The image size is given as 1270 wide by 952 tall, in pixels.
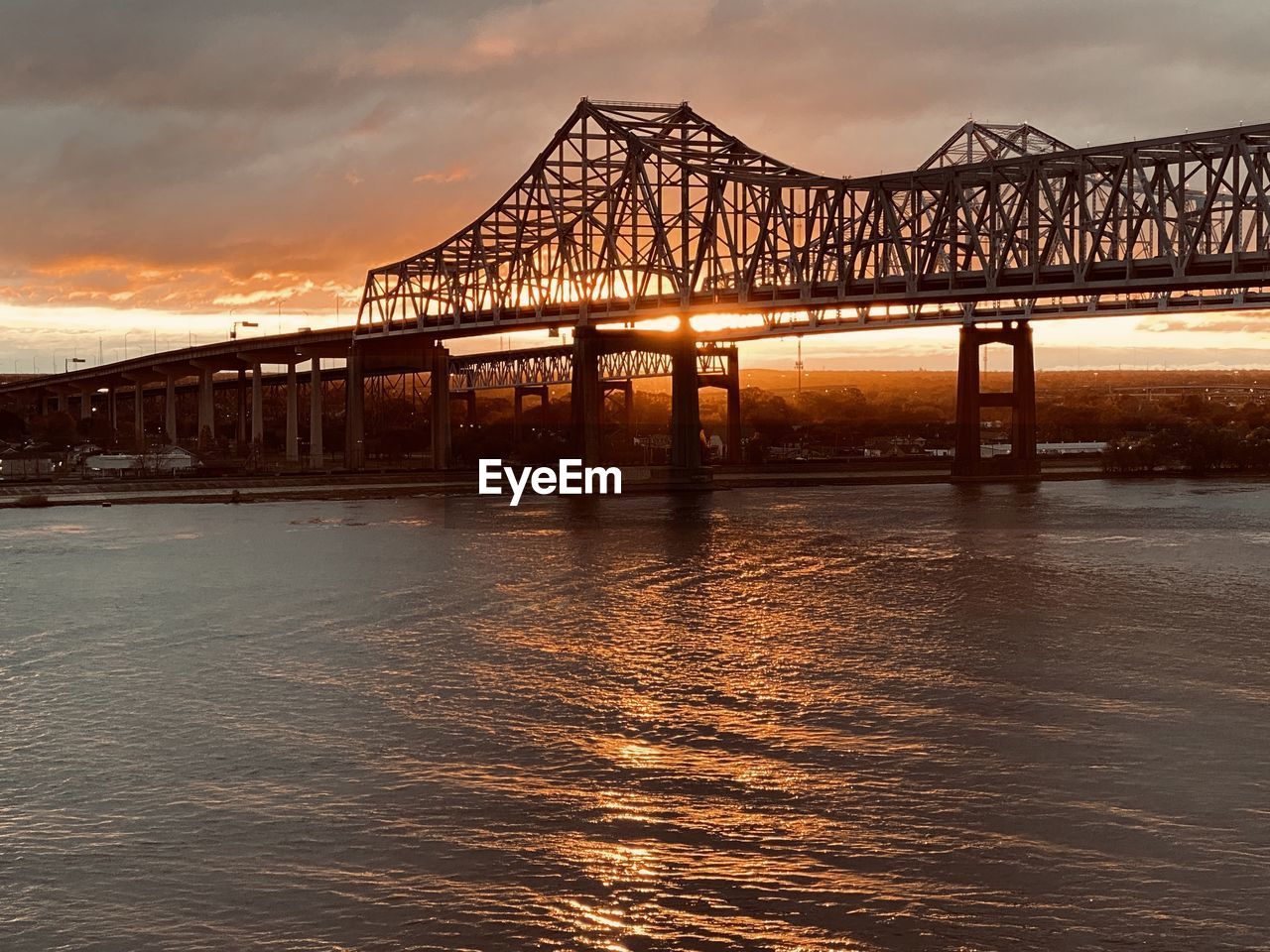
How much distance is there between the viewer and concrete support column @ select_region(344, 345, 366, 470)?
12381 centimetres

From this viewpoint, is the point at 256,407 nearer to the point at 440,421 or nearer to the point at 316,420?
the point at 316,420

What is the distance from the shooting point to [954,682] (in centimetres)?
2472

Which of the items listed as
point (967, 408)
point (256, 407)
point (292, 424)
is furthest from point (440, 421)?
point (967, 408)

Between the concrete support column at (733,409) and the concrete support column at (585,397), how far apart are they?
35342mm

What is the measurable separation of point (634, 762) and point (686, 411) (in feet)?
264

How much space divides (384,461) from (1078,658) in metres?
119

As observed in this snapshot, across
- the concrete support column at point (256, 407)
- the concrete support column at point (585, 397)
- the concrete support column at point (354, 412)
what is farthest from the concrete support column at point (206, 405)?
the concrete support column at point (585, 397)

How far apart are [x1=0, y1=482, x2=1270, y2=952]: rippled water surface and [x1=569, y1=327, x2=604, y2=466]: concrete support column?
5758cm

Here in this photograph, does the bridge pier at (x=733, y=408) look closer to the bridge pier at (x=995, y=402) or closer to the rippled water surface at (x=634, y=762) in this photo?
the bridge pier at (x=995, y=402)

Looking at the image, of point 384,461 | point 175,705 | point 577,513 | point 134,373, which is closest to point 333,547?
point 577,513

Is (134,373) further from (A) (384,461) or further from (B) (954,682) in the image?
(B) (954,682)

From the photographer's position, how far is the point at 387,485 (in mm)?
98188

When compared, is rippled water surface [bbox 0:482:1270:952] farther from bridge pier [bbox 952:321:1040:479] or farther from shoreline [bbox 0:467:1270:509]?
bridge pier [bbox 952:321:1040:479]

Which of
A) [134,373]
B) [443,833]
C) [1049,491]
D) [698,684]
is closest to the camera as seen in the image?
[443,833]
